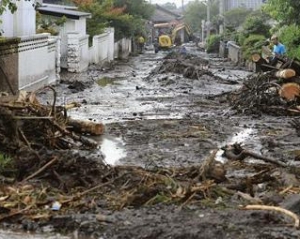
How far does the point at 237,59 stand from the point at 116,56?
11.4 meters

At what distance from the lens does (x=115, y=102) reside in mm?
20312

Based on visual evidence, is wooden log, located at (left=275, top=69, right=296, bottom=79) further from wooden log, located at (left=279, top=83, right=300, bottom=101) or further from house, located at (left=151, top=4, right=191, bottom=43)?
house, located at (left=151, top=4, right=191, bottom=43)

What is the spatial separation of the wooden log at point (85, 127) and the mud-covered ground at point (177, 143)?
0.19 meters

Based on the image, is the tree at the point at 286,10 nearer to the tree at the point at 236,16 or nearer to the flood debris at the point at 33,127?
the flood debris at the point at 33,127

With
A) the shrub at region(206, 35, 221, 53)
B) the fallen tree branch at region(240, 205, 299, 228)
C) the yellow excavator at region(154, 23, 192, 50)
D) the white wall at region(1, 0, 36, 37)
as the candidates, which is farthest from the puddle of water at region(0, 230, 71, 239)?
the yellow excavator at region(154, 23, 192, 50)

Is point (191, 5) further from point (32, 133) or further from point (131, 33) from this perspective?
point (32, 133)

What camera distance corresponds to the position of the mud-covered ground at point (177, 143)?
6863mm

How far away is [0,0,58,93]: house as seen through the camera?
19.2 meters

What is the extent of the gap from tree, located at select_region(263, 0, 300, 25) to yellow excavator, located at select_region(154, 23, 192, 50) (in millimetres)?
37597

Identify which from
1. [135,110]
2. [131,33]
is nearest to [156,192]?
[135,110]

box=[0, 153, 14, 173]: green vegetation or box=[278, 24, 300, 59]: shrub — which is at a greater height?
box=[278, 24, 300, 59]: shrub

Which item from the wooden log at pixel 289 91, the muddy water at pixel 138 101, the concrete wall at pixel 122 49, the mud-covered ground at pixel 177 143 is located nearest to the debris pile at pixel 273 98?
the wooden log at pixel 289 91

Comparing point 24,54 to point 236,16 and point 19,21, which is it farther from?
point 236,16

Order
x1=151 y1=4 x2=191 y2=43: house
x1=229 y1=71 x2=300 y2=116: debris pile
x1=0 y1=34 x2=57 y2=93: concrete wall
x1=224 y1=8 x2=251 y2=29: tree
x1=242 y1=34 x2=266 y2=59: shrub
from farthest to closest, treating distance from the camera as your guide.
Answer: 1. x1=224 y1=8 x2=251 y2=29: tree
2. x1=151 y1=4 x2=191 y2=43: house
3. x1=242 y1=34 x2=266 y2=59: shrub
4. x1=0 y1=34 x2=57 y2=93: concrete wall
5. x1=229 y1=71 x2=300 y2=116: debris pile
